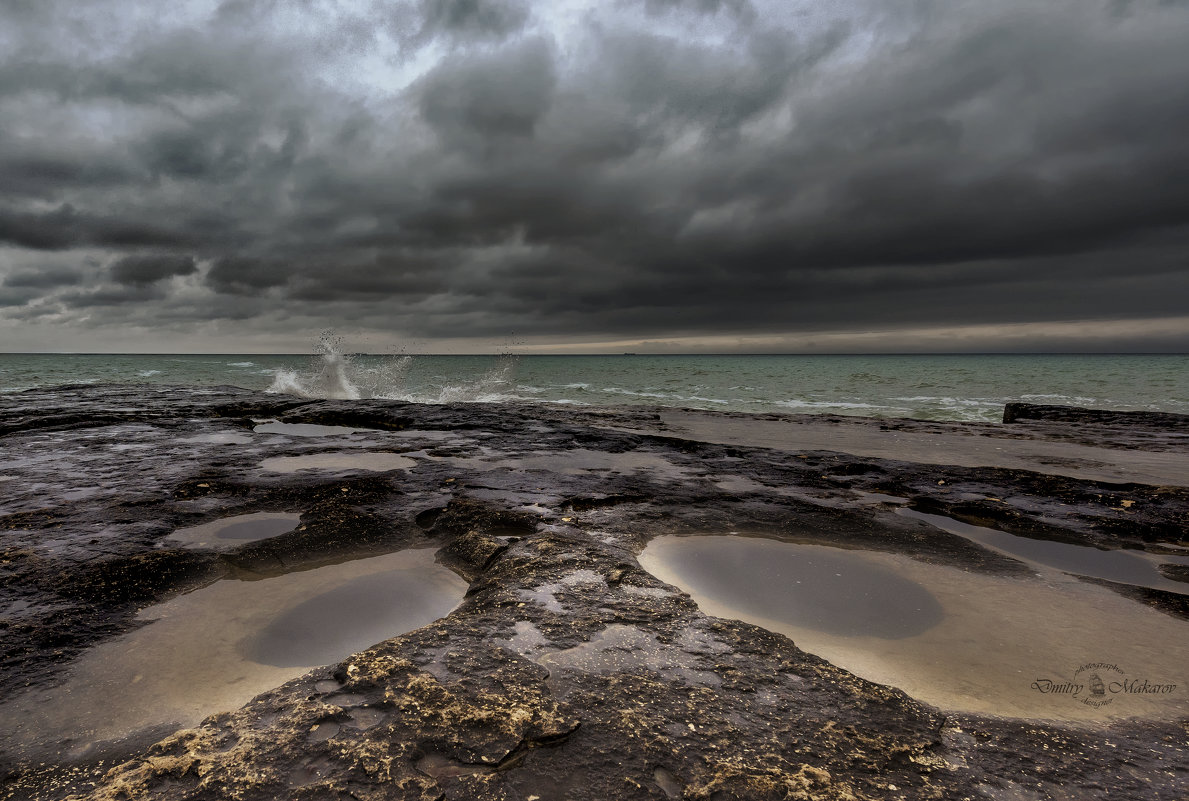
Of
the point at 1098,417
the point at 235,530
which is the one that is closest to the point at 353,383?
the point at 235,530

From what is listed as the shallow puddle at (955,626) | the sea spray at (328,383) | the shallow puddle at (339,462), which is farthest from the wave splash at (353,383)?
the shallow puddle at (955,626)

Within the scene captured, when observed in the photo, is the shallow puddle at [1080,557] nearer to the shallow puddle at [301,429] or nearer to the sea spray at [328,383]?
the shallow puddle at [301,429]

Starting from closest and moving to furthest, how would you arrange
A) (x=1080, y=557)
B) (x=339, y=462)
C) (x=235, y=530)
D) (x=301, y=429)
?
(x=1080, y=557) < (x=235, y=530) < (x=339, y=462) < (x=301, y=429)

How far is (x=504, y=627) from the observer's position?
124 inches

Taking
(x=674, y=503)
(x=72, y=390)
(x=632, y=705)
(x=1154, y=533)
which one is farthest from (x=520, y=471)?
(x=72, y=390)

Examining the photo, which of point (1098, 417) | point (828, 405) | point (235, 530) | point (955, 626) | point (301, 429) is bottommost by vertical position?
point (828, 405)

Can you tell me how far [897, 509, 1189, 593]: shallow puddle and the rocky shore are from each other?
0.13 metres

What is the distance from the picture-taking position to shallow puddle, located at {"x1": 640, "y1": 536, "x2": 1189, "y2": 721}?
2.74 metres

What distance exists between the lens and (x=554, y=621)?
3.23 metres

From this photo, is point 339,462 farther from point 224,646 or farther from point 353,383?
point 353,383

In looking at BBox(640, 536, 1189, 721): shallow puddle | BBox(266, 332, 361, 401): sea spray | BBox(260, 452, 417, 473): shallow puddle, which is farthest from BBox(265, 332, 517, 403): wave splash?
BBox(640, 536, 1189, 721): shallow puddle

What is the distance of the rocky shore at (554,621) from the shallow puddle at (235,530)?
115 mm

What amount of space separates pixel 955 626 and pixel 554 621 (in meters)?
2.73

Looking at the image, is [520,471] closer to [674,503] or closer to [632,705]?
[674,503]
